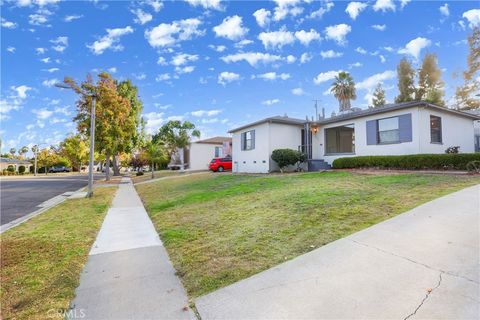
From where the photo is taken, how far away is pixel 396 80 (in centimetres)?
3541

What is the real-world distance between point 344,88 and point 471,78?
12.2m

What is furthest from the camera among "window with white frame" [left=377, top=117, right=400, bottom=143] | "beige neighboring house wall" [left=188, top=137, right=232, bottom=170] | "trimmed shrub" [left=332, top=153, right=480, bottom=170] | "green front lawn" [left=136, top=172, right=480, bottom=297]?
"beige neighboring house wall" [left=188, top=137, right=232, bottom=170]

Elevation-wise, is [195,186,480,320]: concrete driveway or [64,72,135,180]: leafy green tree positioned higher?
[64,72,135,180]: leafy green tree

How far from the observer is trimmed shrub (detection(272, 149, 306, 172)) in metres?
16.5

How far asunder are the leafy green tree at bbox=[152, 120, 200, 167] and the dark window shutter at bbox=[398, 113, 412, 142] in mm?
35590

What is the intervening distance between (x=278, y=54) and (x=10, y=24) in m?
13.1

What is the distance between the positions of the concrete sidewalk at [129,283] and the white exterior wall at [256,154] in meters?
13.0

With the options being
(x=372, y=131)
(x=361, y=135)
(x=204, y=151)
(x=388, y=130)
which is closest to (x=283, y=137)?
(x=361, y=135)

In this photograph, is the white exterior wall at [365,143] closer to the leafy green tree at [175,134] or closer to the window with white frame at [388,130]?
the window with white frame at [388,130]

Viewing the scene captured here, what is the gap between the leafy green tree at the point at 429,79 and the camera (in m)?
33.5

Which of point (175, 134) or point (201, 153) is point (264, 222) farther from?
point (175, 134)

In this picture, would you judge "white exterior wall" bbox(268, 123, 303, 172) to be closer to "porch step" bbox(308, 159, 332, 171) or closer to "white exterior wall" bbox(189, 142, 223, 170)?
"porch step" bbox(308, 159, 332, 171)

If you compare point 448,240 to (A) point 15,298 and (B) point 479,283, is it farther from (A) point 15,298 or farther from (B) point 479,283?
(A) point 15,298

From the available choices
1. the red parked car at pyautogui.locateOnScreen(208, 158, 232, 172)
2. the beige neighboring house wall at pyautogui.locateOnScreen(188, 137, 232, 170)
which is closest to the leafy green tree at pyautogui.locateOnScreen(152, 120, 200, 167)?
the beige neighboring house wall at pyautogui.locateOnScreen(188, 137, 232, 170)
